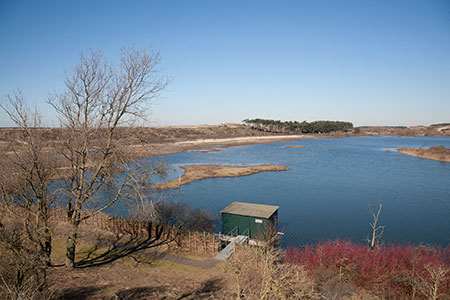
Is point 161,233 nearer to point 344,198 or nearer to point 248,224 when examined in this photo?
point 248,224

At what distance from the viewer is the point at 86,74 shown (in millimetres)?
12898

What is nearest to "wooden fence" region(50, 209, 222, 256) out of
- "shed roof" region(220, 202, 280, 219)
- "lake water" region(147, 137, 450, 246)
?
"shed roof" region(220, 202, 280, 219)

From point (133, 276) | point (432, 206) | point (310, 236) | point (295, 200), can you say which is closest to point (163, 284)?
point (133, 276)

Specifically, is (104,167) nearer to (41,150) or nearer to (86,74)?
(41,150)

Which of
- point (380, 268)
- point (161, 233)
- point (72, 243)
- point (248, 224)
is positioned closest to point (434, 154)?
point (380, 268)

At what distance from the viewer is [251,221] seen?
1997 centimetres

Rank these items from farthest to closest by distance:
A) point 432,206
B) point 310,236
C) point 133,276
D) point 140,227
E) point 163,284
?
point 432,206 → point 310,236 → point 140,227 → point 133,276 → point 163,284

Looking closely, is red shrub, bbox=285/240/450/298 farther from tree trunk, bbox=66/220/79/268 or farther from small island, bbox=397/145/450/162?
small island, bbox=397/145/450/162

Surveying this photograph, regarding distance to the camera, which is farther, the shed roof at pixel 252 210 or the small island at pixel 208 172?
the small island at pixel 208 172

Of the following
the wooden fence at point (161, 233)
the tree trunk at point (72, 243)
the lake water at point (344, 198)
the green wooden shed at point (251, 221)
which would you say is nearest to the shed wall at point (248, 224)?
the green wooden shed at point (251, 221)

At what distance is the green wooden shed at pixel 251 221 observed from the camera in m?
19.3

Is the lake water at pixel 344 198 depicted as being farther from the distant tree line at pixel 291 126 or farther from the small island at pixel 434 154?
the distant tree line at pixel 291 126

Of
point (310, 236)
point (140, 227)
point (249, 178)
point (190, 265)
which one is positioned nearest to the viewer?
point (190, 265)

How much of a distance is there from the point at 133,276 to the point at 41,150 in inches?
294
